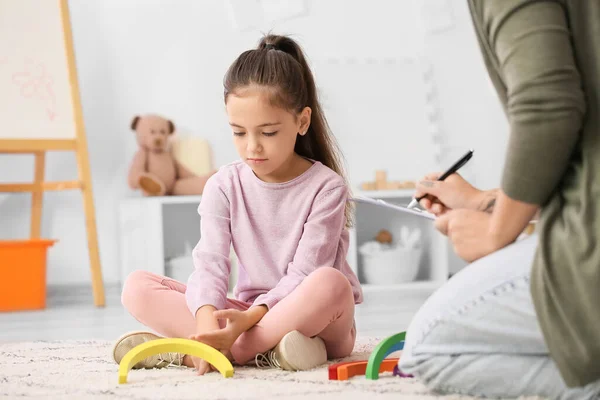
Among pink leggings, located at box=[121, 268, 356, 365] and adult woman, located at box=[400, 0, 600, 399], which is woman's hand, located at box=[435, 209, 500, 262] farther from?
pink leggings, located at box=[121, 268, 356, 365]

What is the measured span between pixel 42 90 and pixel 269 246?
4.82 ft

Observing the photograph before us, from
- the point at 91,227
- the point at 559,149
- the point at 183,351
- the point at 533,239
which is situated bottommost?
the point at 91,227

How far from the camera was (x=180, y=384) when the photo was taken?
3.21 ft

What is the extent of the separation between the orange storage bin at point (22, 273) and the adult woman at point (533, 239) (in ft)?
5.76

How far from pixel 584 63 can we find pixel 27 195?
250cm

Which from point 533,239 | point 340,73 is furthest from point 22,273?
point 533,239

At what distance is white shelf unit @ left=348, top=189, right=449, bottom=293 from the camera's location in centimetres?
275

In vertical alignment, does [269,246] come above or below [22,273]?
above

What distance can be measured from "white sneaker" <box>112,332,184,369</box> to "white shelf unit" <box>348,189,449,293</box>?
5.21 feet

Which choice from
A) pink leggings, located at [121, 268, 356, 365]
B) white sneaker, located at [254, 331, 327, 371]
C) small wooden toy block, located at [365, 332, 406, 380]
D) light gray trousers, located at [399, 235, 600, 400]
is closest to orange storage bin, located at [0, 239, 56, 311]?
pink leggings, located at [121, 268, 356, 365]

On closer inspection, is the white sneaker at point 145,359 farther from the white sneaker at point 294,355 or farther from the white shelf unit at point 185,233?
the white shelf unit at point 185,233

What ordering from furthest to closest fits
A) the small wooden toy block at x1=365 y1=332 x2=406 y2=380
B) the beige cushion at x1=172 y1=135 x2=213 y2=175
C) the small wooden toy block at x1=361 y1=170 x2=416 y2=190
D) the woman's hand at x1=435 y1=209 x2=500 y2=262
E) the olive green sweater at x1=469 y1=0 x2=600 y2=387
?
the beige cushion at x1=172 y1=135 x2=213 y2=175 → the small wooden toy block at x1=361 y1=170 x2=416 y2=190 → the small wooden toy block at x1=365 y1=332 x2=406 y2=380 → the woman's hand at x1=435 y1=209 x2=500 y2=262 → the olive green sweater at x1=469 y1=0 x2=600 y2=387

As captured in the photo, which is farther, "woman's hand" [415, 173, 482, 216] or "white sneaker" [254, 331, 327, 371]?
"white sneaker" [254, 331, 327, 371]

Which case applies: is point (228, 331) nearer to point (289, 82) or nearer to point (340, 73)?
point (289, 82)
